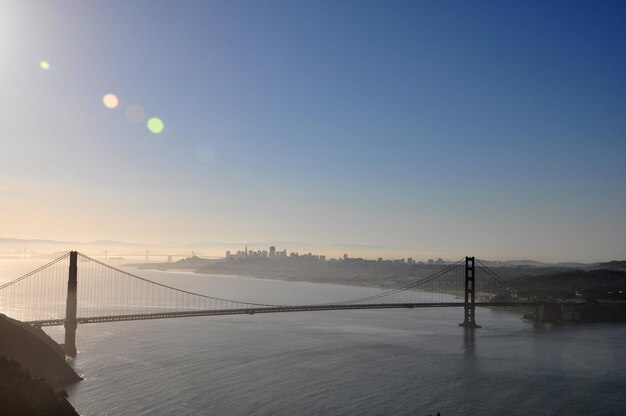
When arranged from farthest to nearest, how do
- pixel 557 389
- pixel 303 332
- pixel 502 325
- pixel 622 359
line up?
pixel 502 325, pixel 303 332, pixel 622 359, pixel 557 389

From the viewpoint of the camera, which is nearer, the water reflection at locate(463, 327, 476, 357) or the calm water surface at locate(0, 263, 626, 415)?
the calm water surface at locate(0, 263, 626, 415)

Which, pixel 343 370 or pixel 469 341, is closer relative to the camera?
pixel 343 370

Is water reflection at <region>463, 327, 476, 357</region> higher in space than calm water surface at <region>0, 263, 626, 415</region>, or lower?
lower

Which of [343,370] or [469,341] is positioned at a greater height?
[343,370]

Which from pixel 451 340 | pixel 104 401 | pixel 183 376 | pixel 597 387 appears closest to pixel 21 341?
pixel 104 401

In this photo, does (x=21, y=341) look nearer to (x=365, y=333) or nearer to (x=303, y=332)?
(x=303, y=332)

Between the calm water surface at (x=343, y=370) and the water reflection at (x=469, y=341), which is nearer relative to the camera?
the calm water surface at (x=343, y=370)

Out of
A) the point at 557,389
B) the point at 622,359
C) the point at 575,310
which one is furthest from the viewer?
the point at 575,310

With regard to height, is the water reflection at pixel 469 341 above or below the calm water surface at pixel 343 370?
below
